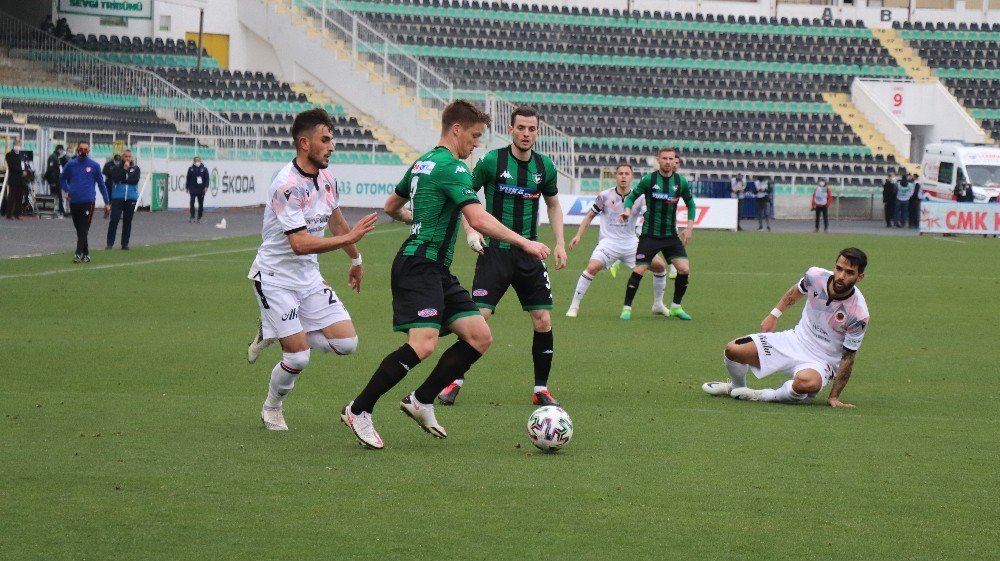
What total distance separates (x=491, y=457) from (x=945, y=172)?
39.6m

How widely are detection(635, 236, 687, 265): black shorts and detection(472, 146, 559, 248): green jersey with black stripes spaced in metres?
5.99

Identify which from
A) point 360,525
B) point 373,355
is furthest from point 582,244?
point 360,525

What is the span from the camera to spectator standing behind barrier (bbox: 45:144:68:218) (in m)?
33.2

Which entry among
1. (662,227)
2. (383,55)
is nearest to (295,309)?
(662,227)

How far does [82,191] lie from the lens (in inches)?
810

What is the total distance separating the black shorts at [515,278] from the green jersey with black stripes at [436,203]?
1.95m

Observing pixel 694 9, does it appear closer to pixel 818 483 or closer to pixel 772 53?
pixel 772 53

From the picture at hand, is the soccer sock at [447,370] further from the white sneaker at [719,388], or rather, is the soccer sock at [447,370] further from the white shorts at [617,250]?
the white shorts at [617,250]

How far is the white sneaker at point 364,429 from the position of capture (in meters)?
7.41

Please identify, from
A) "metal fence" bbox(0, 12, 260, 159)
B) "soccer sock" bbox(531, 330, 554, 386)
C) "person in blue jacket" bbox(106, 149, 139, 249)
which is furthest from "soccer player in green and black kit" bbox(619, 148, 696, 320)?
"metal fence" bbox(0, 12, 260, 159)

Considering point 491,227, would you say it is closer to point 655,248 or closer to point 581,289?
point 655,248

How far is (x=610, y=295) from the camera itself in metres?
19.3

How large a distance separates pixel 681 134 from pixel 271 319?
43249mm

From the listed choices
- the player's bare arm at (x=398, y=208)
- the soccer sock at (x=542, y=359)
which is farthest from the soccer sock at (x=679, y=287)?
the player's bare arm at (x=398, y=208)
